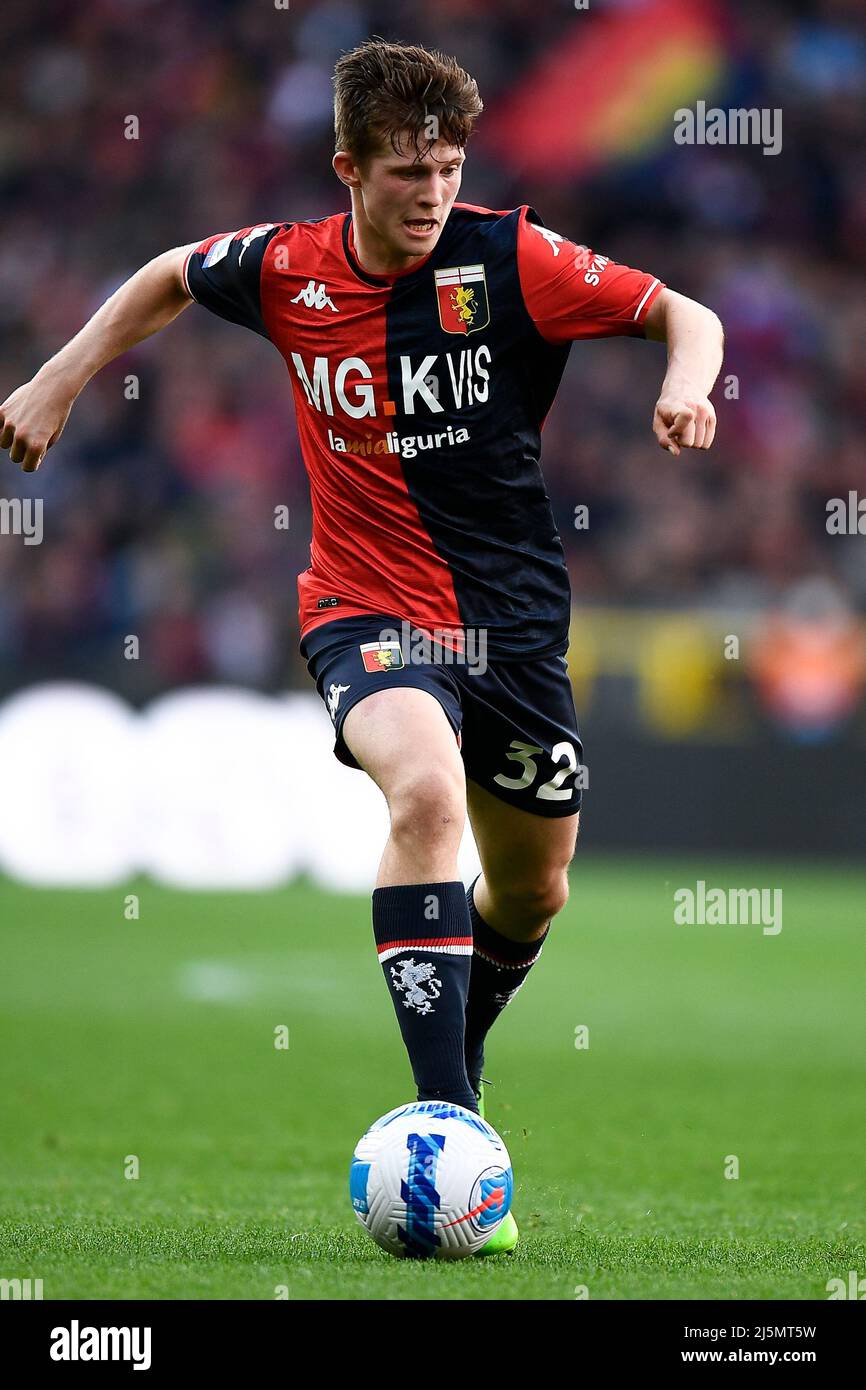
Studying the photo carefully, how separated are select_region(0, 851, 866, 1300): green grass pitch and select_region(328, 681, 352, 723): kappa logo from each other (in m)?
1.10

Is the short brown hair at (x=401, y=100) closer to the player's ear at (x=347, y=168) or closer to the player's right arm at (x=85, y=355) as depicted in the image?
the player's ear at (x=347, y=168)

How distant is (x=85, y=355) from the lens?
437cm

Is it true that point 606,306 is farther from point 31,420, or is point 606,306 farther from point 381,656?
point 31,420

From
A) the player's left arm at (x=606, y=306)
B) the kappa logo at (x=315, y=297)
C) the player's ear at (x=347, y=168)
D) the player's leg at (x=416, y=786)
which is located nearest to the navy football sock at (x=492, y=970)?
the player's leg at (x=416, y=786)

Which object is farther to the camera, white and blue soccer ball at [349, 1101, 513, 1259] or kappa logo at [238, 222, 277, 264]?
kappa logo at [238, 222, 277, 264]

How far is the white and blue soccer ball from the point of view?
3.57 meters

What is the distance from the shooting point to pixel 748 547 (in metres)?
15.0

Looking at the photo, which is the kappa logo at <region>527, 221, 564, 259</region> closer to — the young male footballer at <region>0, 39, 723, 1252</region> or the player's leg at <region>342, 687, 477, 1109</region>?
the young male footballer at <region>0, 39, 723, 1252</region>

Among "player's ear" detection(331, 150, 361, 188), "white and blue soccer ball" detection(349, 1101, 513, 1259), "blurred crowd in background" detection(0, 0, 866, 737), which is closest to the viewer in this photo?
"white and blue soccer ball" detection(349, 1101, 513, 1259)

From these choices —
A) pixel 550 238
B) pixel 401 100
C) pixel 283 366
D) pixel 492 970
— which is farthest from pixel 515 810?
pixel 283 366

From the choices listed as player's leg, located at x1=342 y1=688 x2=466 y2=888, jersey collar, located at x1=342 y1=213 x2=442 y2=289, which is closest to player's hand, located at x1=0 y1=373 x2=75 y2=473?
jersey collar, located at x1=342 y1=213 x2=442 y2=289

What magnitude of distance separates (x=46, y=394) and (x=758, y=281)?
12902 millimetres

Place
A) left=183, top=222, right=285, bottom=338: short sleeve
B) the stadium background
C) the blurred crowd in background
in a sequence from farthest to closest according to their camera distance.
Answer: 1. the blurred crowd in background
2. the stadium background
3. left=183, top=222, right=285, bottom=338: short sleeve
